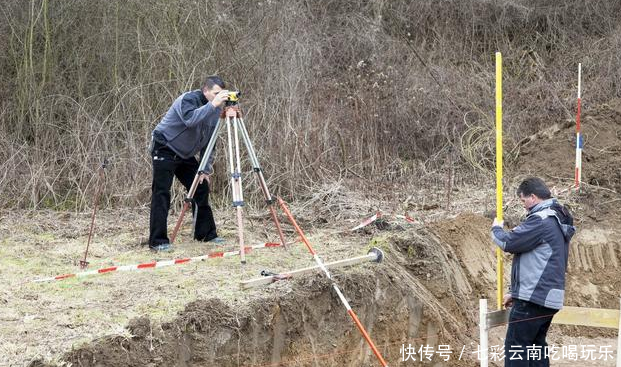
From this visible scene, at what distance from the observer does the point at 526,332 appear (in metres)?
5.99

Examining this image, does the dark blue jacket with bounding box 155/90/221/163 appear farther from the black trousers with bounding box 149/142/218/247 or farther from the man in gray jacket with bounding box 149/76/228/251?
the black trousers with bounding box 149/142/218/247

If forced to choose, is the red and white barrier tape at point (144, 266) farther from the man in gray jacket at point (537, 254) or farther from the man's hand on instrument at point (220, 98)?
the man in gray jacket at point (537, 254)

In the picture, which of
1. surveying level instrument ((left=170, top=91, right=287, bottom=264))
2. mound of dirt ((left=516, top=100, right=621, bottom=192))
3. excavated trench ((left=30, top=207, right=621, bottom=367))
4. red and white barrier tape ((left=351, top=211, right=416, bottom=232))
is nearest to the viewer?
excavated trench ((left=30, top=207, right=621, bottom=367))

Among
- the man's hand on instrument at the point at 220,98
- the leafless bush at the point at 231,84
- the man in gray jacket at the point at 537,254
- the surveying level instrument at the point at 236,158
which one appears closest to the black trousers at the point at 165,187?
the surveying level instrument at the point at 236,158

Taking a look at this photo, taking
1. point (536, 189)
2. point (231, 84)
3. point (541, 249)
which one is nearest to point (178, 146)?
point (536, 189)

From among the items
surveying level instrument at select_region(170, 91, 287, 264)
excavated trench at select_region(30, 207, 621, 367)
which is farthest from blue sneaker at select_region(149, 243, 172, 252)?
excavated trench at select_region(30, 207, 621, 367)

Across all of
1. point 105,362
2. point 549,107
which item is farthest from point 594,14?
point 105,362

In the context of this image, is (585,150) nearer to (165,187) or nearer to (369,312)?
(369,312)

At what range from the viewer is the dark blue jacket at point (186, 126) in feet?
25.6

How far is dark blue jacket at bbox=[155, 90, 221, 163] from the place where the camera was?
781 centimetres

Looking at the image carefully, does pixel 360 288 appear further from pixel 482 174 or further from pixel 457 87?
pixel 457 87

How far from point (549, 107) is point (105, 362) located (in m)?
11.1

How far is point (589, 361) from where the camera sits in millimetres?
8070

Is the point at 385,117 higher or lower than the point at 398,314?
higher
